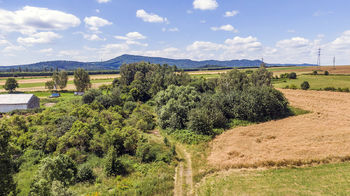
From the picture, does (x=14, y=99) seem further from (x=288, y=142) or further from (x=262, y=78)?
(x=262, y=78)

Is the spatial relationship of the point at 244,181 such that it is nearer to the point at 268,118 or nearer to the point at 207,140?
the point at 207,140

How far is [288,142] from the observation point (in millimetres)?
29250

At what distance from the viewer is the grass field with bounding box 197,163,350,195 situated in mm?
18078

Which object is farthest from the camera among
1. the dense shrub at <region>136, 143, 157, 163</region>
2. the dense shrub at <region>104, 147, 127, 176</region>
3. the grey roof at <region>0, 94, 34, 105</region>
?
the grey roof at <region>0, 94, 34, 105</region>

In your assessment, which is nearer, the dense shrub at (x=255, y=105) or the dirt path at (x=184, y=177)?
the dirt path at (x=184, y=177)

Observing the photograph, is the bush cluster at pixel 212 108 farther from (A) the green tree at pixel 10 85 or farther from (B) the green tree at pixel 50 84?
(A) the green tree at pixel 10 85

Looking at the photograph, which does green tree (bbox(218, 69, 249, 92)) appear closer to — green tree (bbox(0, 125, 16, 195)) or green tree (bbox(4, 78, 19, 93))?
green tree (bbox(0, 125, 16, 195))

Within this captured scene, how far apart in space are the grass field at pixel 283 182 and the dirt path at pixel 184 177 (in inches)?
54.3

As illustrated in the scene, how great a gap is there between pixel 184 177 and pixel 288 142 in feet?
61.4

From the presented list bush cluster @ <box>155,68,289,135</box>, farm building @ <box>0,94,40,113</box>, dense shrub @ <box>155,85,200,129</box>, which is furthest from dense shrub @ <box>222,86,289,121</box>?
farm building @ <box>0,94,40,113</box>

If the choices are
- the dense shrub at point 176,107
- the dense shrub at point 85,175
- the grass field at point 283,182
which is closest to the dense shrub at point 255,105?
the dense shrub at point 176,107

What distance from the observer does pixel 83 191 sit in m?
18.7

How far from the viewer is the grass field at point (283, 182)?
18.1 meters

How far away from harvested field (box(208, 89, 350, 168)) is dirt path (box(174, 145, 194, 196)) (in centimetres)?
341
